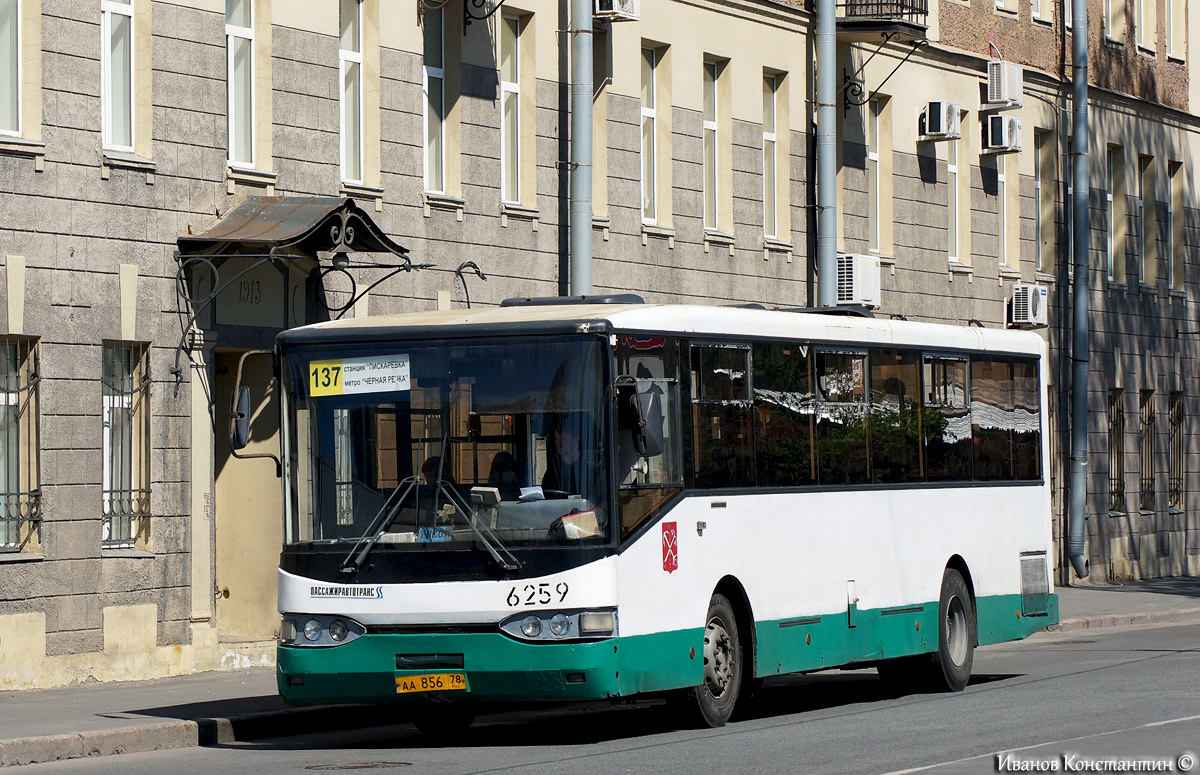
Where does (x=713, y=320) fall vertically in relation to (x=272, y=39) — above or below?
below

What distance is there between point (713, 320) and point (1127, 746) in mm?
4390

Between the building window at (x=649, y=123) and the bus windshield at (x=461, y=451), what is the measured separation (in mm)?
13684

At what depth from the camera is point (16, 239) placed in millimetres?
18469

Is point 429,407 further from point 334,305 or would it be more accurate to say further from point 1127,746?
point 334,305

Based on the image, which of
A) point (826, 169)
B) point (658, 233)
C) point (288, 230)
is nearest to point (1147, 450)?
point (826, 169)

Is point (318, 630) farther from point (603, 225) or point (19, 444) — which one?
point (603, 225)

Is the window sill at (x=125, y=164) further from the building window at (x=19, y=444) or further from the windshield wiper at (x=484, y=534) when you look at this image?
the windshield wiper at (x=484, y=534)

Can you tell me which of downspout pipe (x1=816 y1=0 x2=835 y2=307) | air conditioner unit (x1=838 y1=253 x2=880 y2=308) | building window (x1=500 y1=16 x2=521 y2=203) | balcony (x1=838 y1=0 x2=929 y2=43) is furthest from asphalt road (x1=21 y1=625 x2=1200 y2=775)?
balcony (x1=838 y1=0 x2=929 y2=43)

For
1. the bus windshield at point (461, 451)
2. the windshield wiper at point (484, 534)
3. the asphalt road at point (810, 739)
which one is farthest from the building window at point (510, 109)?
the windshield wiper at point (484, 534)

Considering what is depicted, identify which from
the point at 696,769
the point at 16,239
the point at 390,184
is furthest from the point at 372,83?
the point at 696,769

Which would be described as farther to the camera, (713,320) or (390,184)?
(390,184)

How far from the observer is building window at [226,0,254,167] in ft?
69.1

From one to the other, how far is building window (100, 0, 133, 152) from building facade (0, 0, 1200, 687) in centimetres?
3

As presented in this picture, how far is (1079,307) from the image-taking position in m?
35.6
